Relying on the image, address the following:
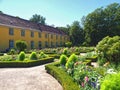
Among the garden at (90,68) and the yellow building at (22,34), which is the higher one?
the yellow building at (22,34)

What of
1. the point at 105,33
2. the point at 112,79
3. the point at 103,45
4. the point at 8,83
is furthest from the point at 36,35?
the point at 112,79

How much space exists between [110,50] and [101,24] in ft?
152

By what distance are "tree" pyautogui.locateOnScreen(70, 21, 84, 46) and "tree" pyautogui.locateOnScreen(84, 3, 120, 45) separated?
14.8 feet

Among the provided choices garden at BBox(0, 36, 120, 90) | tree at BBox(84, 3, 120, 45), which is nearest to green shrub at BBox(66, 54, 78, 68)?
garden at BBox(0, 36, 120, 90)

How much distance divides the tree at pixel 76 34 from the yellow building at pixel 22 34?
9.18 meters

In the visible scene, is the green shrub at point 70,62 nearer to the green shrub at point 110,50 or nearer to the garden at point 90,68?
the garden at point 90,68

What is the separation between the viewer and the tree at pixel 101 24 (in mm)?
58531

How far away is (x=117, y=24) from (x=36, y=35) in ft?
75.0

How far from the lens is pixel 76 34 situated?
2628 inches

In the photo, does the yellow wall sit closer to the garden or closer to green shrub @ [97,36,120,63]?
the garden

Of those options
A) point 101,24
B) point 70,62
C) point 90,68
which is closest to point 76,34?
point 101,24

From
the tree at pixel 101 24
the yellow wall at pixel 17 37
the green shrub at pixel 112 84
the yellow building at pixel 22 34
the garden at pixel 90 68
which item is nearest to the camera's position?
the green shrub at pixel 112 84

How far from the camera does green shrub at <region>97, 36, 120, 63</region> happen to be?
557 inches

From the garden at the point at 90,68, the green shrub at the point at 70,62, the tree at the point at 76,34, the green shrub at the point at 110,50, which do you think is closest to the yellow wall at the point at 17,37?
the tree at the point at 76,34
